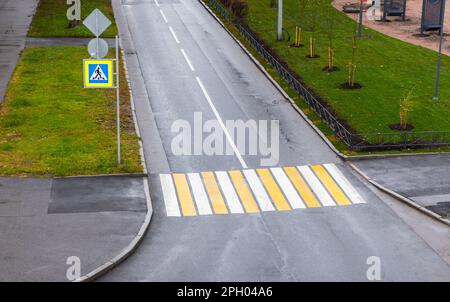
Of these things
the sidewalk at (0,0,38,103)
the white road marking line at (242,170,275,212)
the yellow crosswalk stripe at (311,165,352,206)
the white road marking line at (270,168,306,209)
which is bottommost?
the yellow crosswalk stripe at (311,165,352,206)

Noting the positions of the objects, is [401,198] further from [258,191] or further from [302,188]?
[258,191]

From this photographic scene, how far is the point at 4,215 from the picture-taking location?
23.8 m

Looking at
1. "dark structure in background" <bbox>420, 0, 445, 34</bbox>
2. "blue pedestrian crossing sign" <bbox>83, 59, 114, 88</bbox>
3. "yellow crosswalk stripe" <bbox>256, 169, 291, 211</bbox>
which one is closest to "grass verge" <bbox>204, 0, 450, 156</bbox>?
"yellow crosswalk stripe" <bbox>256, 169, 291, 211</bbox>

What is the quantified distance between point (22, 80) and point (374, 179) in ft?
69.5

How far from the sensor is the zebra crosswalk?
25.8 meters

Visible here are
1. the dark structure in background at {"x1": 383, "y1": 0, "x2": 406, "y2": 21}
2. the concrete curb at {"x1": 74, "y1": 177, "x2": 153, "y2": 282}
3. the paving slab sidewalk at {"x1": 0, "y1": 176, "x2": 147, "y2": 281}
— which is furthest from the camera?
the dark structure in background at {"x1": 383, "y1": 0, "x2": 406, "y2": 21}

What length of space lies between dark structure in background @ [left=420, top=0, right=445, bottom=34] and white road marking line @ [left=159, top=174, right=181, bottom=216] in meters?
31.9

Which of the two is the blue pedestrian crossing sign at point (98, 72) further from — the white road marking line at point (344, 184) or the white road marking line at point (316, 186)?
the white road marking line at point (344, 184)

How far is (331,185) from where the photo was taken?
91.6 ft

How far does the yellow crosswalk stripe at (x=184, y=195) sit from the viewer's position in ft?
83.5

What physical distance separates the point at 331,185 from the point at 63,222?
34.3 feet

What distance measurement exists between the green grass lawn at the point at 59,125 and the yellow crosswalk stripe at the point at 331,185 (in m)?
7.21

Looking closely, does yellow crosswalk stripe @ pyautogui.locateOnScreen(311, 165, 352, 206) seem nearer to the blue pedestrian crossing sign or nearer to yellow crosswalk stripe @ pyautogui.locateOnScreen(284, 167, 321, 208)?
yellow crosswalk stripe @ pyautogui.locateOnScreen(284, 167, 321, 208)

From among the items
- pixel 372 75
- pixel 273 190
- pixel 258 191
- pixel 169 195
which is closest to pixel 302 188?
pixel 273 190
